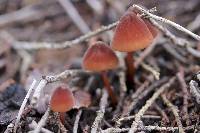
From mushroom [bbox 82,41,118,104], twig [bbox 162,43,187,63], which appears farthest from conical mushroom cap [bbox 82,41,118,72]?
twig [bbox 162,43,187,63]

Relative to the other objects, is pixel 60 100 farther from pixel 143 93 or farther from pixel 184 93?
pixel 184 93

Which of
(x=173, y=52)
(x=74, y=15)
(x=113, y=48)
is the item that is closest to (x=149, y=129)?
(x=113, y=48)

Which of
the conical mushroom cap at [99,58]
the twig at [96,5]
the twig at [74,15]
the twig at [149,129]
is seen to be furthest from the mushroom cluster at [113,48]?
the twig at [96,5]

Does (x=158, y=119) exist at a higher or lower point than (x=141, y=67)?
lower

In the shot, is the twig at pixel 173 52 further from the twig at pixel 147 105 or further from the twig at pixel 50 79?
the twig at pixel 50 79

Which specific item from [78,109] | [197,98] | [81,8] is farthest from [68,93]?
[81,8]

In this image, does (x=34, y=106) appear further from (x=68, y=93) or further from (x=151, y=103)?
(x=151, y=103)
